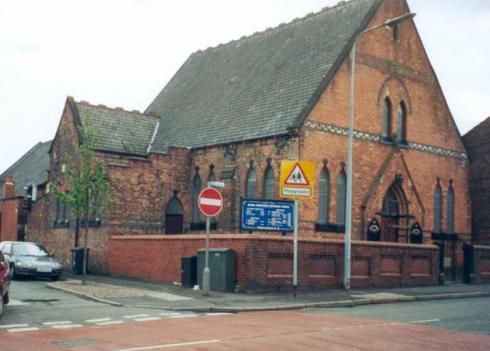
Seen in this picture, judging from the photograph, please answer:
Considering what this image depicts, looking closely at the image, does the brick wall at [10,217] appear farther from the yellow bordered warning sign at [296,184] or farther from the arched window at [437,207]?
the yellow bordered warning sign at [296,184]

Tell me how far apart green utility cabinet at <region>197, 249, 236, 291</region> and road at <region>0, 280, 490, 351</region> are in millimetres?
3889

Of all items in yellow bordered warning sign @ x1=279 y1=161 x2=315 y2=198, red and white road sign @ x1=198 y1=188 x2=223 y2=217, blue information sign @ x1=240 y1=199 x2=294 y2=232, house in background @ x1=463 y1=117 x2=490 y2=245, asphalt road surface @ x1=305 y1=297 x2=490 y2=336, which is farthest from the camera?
house in background @ x1=463 y1=117 x2=490 y2=245

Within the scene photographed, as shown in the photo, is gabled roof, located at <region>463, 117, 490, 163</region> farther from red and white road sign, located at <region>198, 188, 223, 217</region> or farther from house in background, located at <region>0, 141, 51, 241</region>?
house in background, located at <region>0, 141, 51, 241</region>

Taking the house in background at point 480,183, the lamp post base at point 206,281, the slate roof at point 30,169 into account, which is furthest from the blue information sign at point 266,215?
the slate roof at point 30,169

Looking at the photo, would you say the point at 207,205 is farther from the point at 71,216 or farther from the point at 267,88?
the point at 71,216

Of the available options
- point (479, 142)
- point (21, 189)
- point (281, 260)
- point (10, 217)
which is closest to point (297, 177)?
point (281, 260)

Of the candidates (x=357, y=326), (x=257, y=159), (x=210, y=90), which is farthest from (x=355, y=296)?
(x=210, y=90)

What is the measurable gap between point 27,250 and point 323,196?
1227 centimetres

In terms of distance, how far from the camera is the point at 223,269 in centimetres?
2139

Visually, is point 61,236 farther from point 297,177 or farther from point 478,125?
point 478,125

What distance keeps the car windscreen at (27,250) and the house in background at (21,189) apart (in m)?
12.0

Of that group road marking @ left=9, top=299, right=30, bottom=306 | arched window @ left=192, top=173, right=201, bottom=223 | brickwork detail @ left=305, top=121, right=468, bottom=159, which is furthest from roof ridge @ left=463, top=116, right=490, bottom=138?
road marking @ left=9, top=299, right=30, bottom=306

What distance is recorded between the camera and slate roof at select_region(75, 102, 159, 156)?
3381 cm

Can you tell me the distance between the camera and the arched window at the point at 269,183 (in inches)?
1147
